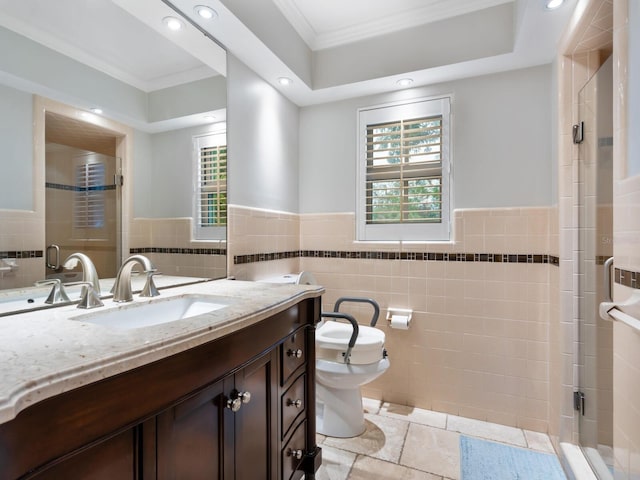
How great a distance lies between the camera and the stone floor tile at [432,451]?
179 cm

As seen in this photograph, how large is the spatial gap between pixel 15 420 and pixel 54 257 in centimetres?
86

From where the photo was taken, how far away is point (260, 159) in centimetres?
228

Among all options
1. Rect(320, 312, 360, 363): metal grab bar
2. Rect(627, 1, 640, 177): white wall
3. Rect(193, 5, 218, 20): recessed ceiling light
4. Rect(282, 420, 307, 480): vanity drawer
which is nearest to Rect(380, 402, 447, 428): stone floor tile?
Rect(320, 312, 360, 363): metal grab bar

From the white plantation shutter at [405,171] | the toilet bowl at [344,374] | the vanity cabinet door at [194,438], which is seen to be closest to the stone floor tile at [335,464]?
the toilet bowl at [344,374]

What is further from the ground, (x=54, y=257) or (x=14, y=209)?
(x=14, y=209)

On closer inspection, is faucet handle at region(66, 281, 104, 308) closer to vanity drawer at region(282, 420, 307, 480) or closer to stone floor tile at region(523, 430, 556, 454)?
vanity drawer at region(282, 420, 307, 480)

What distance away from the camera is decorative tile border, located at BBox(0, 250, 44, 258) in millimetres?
1118

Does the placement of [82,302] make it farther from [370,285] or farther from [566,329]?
[566,329]

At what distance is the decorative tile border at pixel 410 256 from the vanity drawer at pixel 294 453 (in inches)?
38.3

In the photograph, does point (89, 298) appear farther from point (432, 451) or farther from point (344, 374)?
point (432, 451)

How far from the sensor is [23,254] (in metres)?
1.16

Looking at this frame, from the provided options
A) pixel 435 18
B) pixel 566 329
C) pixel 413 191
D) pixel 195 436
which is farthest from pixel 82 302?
pixel 435 18

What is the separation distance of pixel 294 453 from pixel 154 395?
0.91 metres

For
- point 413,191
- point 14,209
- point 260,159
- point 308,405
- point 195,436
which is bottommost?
point 308,405
